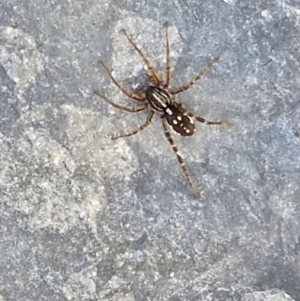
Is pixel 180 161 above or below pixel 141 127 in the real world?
below

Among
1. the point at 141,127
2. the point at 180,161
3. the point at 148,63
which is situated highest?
the point at 148,63

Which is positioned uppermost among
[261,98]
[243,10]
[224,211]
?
[243,10]

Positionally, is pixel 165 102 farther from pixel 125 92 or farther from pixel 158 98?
pixel 125 92

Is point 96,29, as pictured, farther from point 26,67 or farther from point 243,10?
point 243,10

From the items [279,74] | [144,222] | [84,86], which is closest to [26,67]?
[84,86]

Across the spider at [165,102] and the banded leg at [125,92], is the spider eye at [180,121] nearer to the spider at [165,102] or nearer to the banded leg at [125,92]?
the spider at [165,102]

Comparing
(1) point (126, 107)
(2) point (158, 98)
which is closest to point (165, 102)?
(2) point (158, 98)
